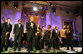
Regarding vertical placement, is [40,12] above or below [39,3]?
below

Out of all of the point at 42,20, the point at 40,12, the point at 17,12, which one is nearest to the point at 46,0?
the point at 40,12

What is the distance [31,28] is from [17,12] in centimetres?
483

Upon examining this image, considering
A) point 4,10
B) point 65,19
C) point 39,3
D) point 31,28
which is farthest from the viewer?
point 65,19

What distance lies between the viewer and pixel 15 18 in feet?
27.8

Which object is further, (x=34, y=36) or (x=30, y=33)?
(x=34, y=36)

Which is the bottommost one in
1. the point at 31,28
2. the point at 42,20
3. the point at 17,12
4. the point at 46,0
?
the point at 31,28

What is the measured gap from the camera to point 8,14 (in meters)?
8.50

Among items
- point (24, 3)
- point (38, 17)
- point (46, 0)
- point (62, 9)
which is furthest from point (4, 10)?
point (62, 9)

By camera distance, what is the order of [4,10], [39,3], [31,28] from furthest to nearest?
[39,3] < [4,10] < [31,28]

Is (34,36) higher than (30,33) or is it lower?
lower

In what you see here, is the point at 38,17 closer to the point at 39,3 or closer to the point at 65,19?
the point at 39,3

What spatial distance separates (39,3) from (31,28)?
5.60 m

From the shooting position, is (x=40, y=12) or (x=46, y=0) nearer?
(x=46, y=0)

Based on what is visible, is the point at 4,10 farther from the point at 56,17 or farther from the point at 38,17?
the point at 56,17
